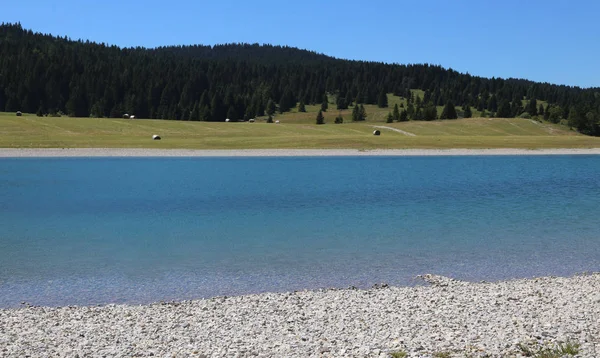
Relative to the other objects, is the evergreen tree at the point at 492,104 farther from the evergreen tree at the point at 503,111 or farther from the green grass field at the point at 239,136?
the green grass field at the point at 239,136

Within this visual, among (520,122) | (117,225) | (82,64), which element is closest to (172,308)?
(117,225)

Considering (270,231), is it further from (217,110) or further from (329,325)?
(217,110)

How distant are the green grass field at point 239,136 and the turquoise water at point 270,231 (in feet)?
78.8

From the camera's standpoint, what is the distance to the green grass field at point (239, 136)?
2702 inches

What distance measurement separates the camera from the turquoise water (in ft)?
49.1

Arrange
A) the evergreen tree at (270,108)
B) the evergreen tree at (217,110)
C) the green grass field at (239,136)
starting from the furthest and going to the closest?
1. the evergreen tree at (270,108)
2. the evergreen tree at (217,110)
3. the green grass field at (239,136)

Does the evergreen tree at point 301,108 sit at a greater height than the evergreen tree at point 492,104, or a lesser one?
lesser

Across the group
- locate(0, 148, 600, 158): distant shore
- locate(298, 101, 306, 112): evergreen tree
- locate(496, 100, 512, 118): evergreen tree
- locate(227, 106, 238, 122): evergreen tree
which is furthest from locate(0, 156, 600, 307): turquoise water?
locate(298, 101, 306, 112): evergreen tree

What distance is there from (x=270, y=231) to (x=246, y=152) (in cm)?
4373

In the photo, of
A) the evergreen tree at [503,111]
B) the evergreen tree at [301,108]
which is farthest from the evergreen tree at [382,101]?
the evergreen tree at [503,111]

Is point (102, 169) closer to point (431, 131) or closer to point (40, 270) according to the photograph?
point (40, 270)


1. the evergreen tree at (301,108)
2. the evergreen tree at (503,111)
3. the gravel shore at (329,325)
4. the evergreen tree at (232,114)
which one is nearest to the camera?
the gravel shore at (329,325)

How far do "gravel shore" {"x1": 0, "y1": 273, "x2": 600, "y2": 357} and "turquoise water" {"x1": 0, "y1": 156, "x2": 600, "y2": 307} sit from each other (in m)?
1.53

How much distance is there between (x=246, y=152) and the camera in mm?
64875
